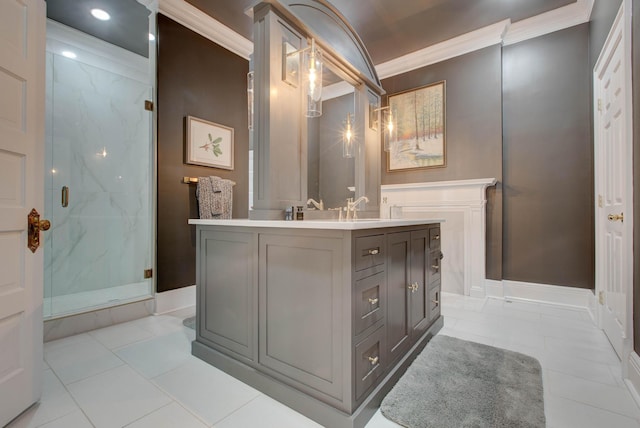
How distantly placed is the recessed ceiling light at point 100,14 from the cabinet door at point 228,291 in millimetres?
2632

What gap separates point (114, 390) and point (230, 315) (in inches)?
27.0

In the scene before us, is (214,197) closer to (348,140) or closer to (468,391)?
(348,140)

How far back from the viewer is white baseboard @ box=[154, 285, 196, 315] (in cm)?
275

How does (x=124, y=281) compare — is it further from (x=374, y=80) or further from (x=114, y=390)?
(x=374, y=80)

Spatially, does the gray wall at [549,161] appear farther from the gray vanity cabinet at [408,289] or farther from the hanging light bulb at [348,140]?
the hanging light bulb at [348,140]

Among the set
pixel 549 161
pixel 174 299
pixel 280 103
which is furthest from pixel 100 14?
pixel 549 161

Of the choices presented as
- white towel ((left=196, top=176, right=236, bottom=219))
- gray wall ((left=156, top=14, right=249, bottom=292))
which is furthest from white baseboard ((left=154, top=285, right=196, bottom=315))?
white towel ((left=196, top=176, right=236, bottom=219))

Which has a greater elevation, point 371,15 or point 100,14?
point 371,15

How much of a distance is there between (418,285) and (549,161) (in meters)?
2.30

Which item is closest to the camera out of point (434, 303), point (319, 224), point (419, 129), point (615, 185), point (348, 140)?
point (319, 224)

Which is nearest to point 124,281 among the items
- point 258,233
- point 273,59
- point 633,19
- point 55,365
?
point 55,365

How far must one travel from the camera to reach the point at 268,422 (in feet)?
4.19

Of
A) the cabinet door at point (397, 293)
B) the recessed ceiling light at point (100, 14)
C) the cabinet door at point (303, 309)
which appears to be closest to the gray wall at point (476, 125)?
the cabinet door at point (397, 293)

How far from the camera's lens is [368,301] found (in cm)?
137
